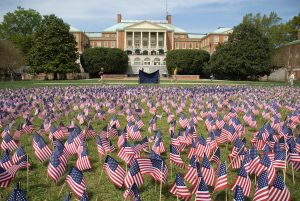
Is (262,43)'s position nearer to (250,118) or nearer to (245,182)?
(250,118)

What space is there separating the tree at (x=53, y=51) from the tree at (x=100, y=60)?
6.15m

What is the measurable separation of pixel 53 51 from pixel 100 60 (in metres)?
10.6

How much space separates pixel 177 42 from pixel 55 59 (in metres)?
56.0

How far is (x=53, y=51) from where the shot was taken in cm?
5194

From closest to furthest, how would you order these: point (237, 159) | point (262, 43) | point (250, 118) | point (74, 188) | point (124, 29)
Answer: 1. point (74, 188)
2. point (237, 159)
3. point (250, 118)
4. point (262, 43)
5. point (124, 29)

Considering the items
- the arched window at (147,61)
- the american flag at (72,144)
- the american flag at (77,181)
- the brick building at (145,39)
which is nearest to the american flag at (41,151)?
the american flag at (72,144)

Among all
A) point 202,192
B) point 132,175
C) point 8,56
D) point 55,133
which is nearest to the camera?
point 202,192

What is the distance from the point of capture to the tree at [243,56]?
4947 cm

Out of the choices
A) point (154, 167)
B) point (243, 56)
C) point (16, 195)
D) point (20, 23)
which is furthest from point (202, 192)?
point (20, 23)

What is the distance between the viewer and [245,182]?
4246 millimetres

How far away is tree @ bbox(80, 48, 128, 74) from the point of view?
60.4m

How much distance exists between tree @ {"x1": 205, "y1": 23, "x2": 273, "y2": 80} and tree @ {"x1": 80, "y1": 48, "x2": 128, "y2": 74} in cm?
1973

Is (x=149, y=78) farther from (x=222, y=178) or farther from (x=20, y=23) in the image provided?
(x=20, y=23)

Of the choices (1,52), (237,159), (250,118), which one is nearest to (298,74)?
(1,52)
